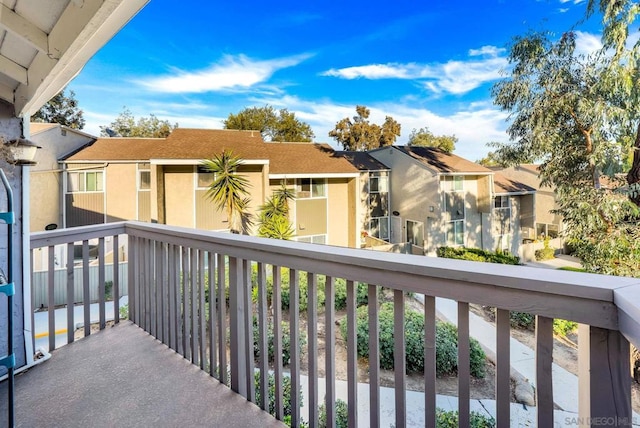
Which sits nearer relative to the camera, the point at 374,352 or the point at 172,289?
the point at 374,352

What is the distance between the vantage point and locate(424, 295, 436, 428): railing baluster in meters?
1.00

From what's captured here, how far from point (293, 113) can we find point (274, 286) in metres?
23.1

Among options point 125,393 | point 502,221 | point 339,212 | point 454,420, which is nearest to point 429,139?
point 502,221

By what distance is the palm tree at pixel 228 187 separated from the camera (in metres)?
10.5

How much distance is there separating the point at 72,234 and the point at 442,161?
574 inches

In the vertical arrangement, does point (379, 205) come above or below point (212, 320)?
above

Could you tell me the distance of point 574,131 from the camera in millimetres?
7488

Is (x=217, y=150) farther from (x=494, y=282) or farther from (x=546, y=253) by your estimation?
(x=546, y=253)

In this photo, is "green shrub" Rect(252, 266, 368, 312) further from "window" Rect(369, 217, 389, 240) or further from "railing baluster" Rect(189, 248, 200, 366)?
"window" Rect(369, 217, 389, 240)

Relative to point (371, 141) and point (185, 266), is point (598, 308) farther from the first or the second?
point (371, 141)

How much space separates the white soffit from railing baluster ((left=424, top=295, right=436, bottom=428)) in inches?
49.1

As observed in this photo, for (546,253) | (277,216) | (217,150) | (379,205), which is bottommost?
(546,253)

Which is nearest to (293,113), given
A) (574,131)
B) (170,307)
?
(574,131)

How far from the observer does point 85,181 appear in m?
10.5
